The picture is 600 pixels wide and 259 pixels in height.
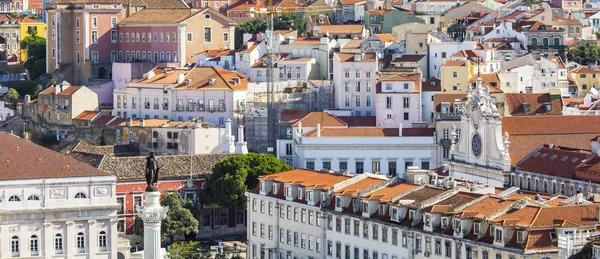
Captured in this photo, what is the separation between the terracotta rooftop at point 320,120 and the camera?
116 m

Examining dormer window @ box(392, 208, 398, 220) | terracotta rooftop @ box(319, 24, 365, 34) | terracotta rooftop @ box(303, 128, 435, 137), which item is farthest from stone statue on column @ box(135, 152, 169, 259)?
terracotta rooftop @ box(319, 24, 365, 34)

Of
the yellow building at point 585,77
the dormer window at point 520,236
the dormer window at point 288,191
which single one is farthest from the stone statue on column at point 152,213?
the yellow building at point 585,77

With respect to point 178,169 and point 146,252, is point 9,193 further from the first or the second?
point 146,252

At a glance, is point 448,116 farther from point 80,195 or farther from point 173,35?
point 173,35

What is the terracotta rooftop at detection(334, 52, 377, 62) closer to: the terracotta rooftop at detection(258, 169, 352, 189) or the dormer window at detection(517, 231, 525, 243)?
the terracotta rooftop at detection(258, 169, 352, 189)

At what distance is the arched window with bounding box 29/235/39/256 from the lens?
90.3m

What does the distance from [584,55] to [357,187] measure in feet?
184

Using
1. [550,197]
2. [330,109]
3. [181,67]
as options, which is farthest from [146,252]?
[181,67]

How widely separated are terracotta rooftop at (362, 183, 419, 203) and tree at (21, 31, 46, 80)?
6692 cm

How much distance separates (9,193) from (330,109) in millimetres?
36761

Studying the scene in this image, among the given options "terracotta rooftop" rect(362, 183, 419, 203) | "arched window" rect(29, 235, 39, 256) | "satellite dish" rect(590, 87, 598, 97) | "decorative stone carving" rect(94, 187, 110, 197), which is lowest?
"arched window" rect(29, 235, 39, 256)

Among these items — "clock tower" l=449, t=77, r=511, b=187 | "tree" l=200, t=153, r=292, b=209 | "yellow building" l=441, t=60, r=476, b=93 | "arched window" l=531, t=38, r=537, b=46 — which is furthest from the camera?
"arched window" l=531, t=38, r=537, b=46

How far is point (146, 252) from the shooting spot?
58.1m

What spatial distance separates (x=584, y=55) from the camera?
461ft
